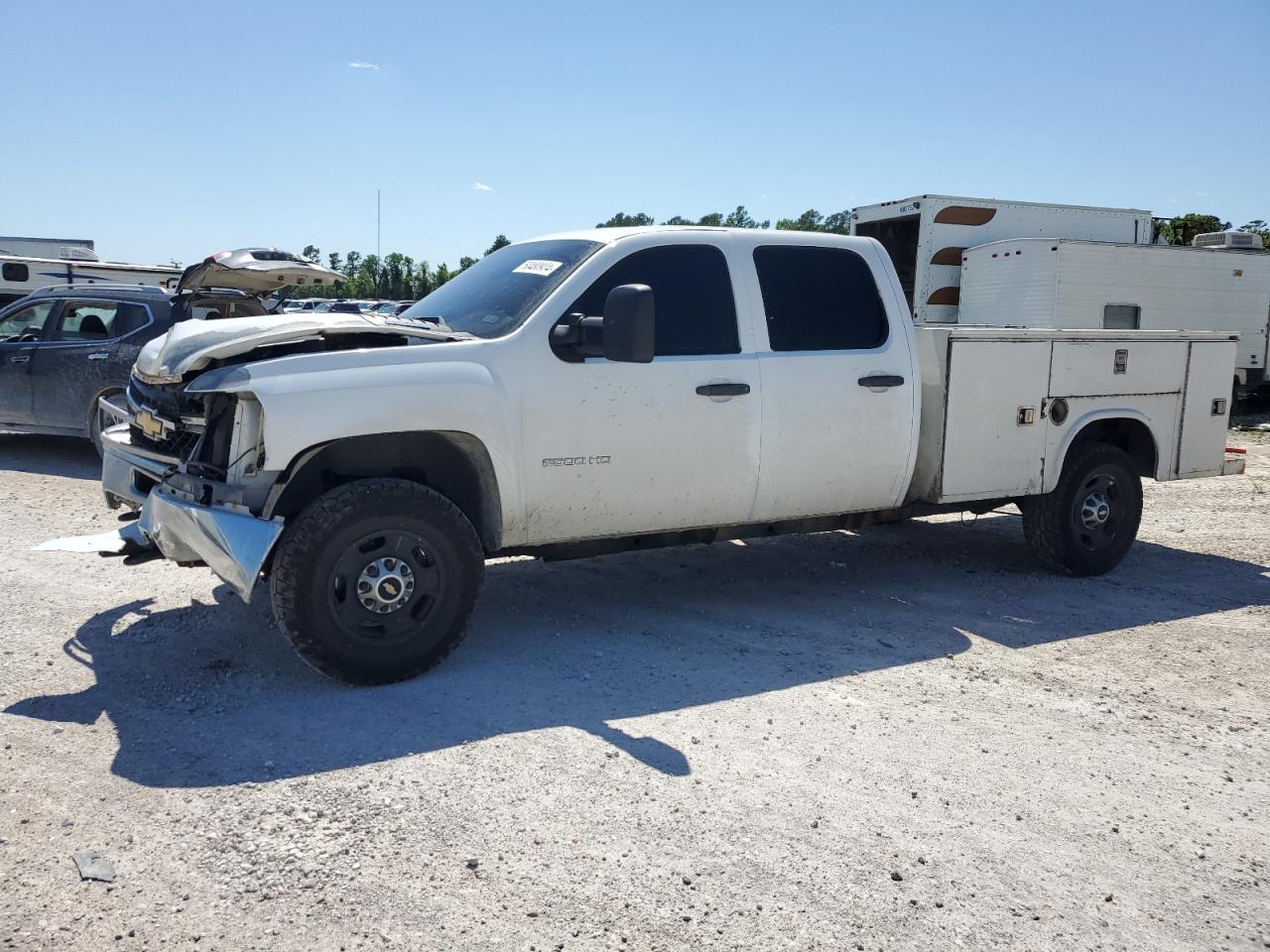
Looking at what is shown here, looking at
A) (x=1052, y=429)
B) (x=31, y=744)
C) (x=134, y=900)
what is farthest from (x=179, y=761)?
(x=1052, y=429)

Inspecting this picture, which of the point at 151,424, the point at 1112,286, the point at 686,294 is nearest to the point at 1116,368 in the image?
the point at 686,294

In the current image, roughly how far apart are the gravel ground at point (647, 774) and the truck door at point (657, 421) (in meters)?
0.70

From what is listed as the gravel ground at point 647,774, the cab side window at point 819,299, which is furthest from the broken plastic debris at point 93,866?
the cab side window at point 819,299

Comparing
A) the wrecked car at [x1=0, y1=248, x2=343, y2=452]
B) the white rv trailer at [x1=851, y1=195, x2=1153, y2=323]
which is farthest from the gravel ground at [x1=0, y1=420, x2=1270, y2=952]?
the white rv trailer at [x1=851, y1=195, x2=1153, y2=323]

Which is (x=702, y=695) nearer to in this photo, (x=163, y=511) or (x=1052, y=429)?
(x=163, y=511)

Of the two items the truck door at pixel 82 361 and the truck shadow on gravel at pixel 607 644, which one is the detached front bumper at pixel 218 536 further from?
the truck door at pixel 82 361

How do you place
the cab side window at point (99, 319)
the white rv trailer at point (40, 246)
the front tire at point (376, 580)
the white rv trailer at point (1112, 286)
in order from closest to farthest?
the front tire at point (376, 580), the cab side window at point (99, 319), the white rv trailer at point (1112, 286), the white rv trailer at point (40, 246)

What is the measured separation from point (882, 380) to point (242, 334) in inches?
132

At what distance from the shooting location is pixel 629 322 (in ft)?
15.1

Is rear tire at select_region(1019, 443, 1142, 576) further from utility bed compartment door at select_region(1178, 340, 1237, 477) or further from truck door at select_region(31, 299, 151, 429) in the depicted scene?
truck door at select_region(31, 299, 151, 429)

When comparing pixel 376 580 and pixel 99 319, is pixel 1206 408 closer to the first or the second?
pixel 376 580

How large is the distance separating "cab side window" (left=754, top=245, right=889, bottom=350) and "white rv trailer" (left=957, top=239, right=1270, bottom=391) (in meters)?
7.77

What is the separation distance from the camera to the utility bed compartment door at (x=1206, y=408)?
285 inches

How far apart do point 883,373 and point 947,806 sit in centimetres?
281
